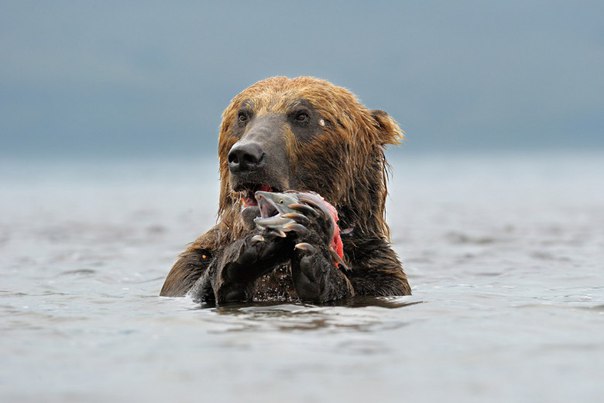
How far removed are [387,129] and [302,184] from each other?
107cm

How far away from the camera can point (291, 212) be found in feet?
20.2

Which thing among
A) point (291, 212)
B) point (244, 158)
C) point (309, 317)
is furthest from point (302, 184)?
point (309, 317)

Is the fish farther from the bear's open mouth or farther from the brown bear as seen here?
the bear's open mouth

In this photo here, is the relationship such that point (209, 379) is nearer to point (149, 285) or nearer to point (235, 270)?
point (235, 270)

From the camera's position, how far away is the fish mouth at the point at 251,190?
21.9 ft

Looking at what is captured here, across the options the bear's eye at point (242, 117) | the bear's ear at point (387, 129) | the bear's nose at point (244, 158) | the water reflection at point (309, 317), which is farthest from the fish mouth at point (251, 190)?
the bear's ear at point (387, 129)

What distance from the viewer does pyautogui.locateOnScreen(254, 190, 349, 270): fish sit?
603 centimetres

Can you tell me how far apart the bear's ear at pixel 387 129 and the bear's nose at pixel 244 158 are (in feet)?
5.25

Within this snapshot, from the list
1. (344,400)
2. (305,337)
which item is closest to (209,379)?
(344,400)

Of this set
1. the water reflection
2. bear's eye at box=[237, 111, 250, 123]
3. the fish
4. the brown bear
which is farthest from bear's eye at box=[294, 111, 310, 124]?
the water reflection

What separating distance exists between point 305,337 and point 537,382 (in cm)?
130

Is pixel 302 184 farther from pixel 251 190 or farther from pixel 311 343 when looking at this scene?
pixel 311 343

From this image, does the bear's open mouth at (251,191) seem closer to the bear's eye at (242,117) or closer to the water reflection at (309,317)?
the water reflection at (309,317)

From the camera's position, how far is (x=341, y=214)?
733 centimetres
